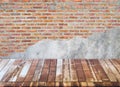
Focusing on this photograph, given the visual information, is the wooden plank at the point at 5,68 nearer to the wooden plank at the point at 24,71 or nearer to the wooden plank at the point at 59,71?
the wooden plank at the point at 24,71

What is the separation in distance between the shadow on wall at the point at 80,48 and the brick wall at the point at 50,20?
10 centimetres

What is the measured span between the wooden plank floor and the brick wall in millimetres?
439

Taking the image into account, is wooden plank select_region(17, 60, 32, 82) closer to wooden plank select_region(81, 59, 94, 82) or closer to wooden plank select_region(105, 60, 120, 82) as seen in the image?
wooden plank select_region(81, 59, 94, 82)

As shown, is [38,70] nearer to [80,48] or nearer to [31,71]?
[31,71]

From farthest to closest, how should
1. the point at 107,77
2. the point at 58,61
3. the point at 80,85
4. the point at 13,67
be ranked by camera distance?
the point at 58,61 < the point at 13,67 < the point at 107,77 < the point at 80,85

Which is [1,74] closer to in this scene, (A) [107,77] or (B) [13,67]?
(B) [13,67]

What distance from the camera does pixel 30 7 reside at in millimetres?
4258

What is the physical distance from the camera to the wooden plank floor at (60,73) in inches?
127

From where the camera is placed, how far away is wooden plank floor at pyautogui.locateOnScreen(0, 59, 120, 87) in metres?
3.22

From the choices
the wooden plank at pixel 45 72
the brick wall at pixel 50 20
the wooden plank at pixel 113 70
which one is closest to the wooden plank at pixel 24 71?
the wooden plank at pixel 45 72

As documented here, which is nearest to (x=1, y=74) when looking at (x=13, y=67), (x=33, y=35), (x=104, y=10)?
(x=13, y=67)

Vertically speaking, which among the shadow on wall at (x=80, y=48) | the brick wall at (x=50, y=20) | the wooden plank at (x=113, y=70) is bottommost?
the wooden plank at (x=113, y=70)

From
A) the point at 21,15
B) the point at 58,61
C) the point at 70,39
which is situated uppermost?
the point at 21,15

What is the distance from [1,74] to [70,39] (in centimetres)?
148
